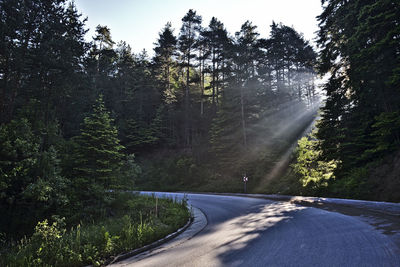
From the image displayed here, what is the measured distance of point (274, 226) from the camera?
26.7ft

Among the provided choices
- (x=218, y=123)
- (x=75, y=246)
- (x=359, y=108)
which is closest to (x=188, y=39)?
(x=218, y=123)

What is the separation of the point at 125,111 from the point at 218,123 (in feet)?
73.8

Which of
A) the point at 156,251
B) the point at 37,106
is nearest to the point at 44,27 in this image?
the point at 37,106

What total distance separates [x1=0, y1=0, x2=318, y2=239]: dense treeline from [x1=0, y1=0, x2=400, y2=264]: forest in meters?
0.13

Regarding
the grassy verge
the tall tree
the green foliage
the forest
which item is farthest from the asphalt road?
the tall tree

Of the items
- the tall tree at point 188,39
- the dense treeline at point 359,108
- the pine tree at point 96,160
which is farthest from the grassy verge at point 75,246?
the tall tree at point 188,39

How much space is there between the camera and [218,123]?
32.8 m

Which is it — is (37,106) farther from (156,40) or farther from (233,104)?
(156,40)

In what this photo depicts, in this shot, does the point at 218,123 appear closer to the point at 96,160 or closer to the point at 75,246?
the point at 96,160

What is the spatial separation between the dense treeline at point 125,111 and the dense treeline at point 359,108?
9.00 m

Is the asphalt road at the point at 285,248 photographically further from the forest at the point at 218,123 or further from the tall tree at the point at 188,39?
the tall tree at the point at 188,39

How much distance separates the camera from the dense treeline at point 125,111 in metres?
12.4

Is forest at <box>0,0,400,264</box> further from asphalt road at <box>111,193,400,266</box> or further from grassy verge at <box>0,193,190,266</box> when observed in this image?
asphalt road at <box>111,193,400,266</box>

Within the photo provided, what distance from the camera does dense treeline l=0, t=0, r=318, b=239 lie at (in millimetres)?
12430
